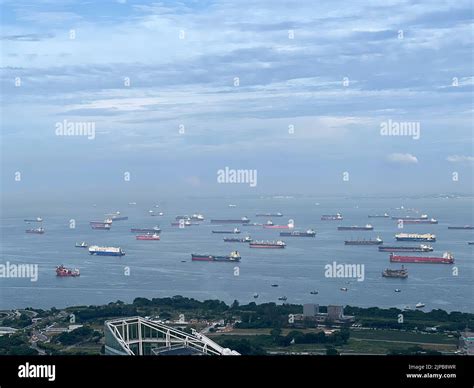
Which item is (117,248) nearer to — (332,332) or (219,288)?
(219,288)

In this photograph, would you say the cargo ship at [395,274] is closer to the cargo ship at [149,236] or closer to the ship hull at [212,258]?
the ship hull at [212,258]

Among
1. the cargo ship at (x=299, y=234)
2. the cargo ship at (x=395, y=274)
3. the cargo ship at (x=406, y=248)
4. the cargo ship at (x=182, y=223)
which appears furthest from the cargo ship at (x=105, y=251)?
the cargo ship at (x=406, y=248)

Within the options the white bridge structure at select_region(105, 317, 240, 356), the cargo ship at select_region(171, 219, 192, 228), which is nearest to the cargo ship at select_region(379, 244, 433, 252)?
the cargo ship at select_region(171, 219, 192, 228)

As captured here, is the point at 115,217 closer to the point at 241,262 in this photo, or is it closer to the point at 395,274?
the point at 241,262

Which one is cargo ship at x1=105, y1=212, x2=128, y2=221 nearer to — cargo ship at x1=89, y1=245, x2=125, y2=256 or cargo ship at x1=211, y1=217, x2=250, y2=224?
cargo ship at x1=211, y1=217, x2=250, y2=224

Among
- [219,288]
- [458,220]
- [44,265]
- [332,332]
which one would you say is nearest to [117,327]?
[332,332]

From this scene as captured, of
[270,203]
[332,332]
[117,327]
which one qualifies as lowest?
[332,332]
